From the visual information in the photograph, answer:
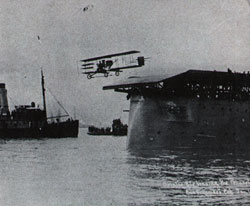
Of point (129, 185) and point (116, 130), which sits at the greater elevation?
point (129, 185)

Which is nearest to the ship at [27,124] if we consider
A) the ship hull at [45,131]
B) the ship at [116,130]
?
the ship hull at [45,131]

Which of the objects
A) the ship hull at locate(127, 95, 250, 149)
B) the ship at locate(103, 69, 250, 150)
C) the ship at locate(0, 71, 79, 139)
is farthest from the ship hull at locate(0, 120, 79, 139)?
the ship hull at locate(127, 95, 250, 149)

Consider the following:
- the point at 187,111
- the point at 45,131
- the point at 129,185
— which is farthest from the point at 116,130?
the point at 129,185

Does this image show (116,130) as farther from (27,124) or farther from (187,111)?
(187,111)

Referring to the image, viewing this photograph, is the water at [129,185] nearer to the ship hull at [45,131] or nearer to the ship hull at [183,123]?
the ship hull at [183,123]

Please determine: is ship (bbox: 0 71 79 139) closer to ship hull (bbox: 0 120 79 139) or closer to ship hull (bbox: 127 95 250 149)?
ship hull (bbox: 0 120 79 139)

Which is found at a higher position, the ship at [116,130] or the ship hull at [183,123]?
the ship hull at [183,123]

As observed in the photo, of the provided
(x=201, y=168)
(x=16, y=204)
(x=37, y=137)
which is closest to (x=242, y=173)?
(x=201, y=168)
